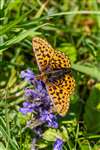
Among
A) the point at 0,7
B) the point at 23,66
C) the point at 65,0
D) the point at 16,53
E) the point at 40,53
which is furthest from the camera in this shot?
the point at 65,0

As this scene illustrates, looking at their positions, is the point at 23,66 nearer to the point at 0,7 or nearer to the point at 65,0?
the point at 0,7

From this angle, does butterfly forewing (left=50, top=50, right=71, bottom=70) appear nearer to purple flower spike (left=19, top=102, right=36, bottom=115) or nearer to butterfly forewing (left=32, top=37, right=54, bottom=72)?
butterfly forewing (left=32, top=37, right=54, bottom=72)

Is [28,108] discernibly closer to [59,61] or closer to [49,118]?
[49,118]

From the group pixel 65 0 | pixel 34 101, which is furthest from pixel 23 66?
pixel 65 0

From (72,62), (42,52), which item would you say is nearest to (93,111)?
(72,62)

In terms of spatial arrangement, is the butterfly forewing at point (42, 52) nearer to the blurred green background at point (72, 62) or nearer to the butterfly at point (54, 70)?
the butterfly at point (54, 70)
